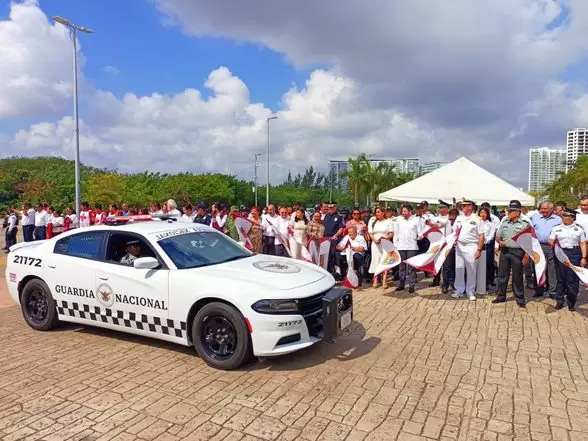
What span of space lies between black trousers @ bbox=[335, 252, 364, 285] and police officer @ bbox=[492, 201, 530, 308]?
2.81 m

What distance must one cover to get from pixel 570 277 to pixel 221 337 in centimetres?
618

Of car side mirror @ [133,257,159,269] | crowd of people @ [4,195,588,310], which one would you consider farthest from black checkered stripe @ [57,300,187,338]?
crowd of people @ [4,195,588,310]

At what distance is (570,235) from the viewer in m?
7.88

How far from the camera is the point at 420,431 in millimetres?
3785

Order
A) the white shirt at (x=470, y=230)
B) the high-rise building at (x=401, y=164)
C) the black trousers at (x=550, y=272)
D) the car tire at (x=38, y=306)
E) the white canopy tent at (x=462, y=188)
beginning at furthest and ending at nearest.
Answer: the high-rise building at (x=401, y=164) → the white canopy tent at (x=462, y=188) → the white shirt at (x=470, y=230) → the black trousers at (x=550, y=272) → the car tire at (x=38, y=306)

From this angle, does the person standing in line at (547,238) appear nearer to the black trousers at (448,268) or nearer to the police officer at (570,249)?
the police officer at (570,249)

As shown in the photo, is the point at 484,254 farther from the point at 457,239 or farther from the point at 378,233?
the point at 378,233

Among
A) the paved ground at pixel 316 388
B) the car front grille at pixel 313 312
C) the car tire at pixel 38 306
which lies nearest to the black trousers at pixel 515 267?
the paved ground at pixel 316 388

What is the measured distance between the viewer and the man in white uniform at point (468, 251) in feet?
29.4

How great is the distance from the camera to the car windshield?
563cm

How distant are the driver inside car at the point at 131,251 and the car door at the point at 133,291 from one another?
51 mm

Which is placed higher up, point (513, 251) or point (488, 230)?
point (488, 230)

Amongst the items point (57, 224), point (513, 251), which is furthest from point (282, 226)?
point (57, 224)

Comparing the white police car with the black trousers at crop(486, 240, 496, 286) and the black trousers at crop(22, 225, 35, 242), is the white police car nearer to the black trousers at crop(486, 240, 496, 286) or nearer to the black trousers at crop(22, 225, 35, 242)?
the black trousers at crop(486, 240, 496, 286)
